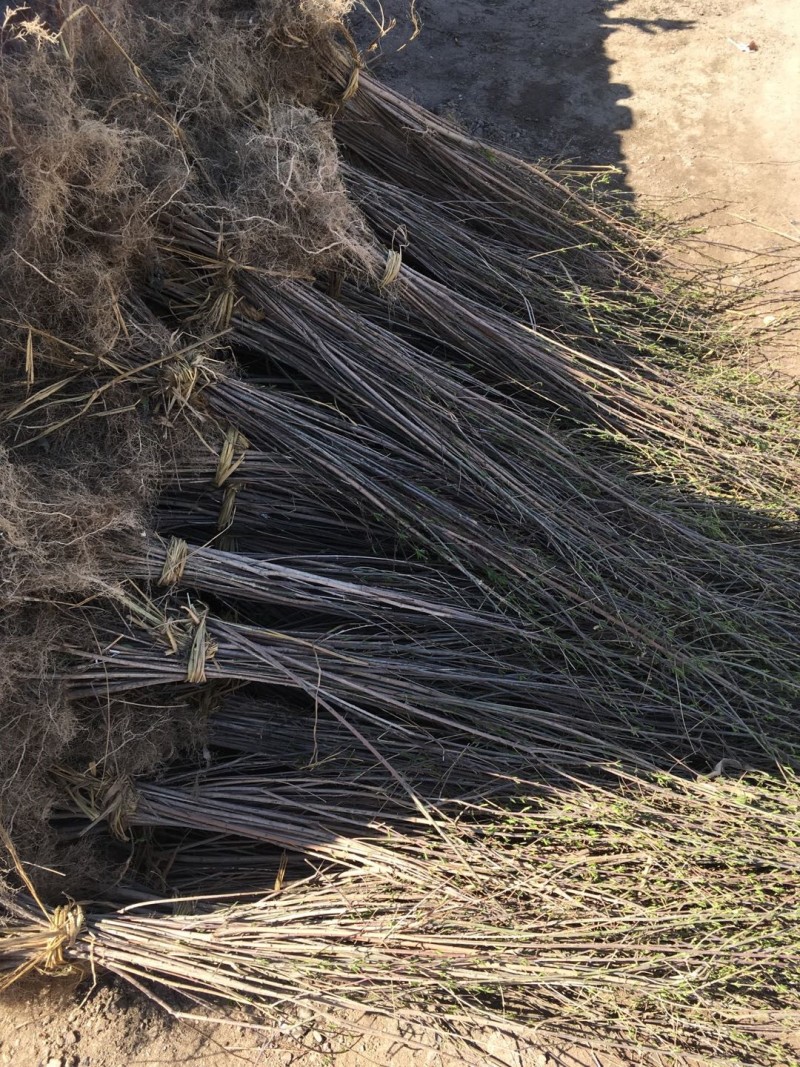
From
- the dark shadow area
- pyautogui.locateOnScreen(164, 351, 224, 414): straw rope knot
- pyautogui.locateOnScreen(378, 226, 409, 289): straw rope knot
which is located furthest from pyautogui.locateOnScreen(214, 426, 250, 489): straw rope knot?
the dark shadow area

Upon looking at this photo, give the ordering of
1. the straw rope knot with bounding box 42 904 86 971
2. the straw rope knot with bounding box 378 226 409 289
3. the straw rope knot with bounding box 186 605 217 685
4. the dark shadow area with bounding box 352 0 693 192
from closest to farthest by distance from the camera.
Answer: the straw rope knot with bounding box 42 904 86 971 < the straw rope knot with bounding box 186 605 217 685 < the straw rope knot with bounding box 378 226 409 289 < the dark shadow area with bounding box 352 0 693 192

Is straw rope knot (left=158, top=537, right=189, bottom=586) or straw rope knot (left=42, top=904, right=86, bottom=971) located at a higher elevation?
straw rope knot (left=158, top=537, right=189, bottom=586)

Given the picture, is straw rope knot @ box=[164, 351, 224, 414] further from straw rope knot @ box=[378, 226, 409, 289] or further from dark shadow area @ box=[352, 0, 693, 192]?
dark shadow area @ box=[352, 0, 693, 192]

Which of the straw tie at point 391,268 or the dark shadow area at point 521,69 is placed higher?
the dark shadow area at point 521,69

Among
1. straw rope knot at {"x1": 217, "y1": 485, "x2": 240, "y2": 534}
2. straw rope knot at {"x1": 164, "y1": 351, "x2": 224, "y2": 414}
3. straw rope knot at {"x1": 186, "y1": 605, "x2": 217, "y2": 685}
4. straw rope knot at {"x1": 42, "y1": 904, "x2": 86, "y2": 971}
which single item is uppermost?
straw rope knot at {"x1": 164, "y1": 351, "x2": 224, "y2": 414}

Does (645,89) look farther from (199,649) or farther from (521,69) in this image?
(199,649)

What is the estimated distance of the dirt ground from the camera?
13.2ft

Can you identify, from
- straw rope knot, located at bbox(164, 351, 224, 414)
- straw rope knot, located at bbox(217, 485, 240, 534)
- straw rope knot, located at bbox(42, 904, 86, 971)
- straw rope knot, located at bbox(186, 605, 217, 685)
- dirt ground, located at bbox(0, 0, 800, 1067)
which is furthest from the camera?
dirt ground, located at bbox(0, 0, 800, 1067)

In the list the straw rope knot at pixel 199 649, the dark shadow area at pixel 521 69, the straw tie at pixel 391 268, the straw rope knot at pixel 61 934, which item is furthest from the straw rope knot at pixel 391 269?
the straw rope knot at pixel 61 934

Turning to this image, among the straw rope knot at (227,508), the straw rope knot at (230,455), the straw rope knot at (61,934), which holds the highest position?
the straw rope knot at (230,455)

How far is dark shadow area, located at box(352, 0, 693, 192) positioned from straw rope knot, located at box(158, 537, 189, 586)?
317 cm

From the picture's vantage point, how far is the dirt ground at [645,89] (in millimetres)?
4012

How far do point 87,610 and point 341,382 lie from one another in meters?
1.11

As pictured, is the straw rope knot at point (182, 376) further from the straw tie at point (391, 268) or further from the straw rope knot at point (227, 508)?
the straw tie at point (391, 268)
